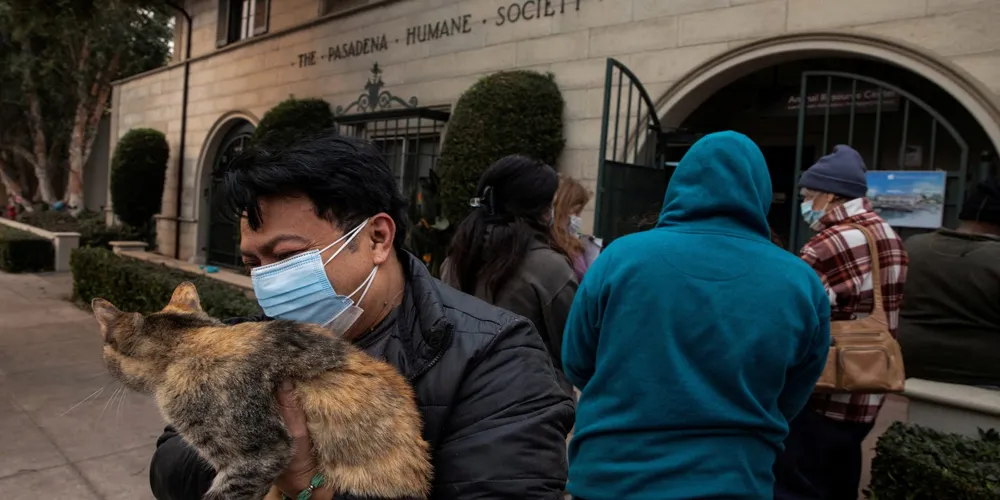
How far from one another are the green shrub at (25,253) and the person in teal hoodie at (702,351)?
15506 millimetres

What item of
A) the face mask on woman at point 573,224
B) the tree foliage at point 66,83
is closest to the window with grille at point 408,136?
the face mask on woman at point 573,224

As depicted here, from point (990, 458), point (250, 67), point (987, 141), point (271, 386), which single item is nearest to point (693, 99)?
point (987, 141)

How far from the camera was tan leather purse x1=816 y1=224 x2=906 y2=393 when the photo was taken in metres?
2.69

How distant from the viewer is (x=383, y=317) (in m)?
1.54

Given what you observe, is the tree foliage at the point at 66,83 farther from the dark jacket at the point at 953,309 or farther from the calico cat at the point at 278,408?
the calico cat at the point at 278,408

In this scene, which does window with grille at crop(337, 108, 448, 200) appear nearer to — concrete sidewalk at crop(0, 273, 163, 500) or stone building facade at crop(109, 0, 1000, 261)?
stone building facade at crop(109, 0, 1000, 261)

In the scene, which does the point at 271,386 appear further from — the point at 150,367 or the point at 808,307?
the point at 808,307

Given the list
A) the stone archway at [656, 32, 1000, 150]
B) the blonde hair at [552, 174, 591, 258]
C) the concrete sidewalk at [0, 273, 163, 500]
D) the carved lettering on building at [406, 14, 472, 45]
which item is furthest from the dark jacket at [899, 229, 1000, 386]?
the carved lettering on building at [406, 14, 472, 45]

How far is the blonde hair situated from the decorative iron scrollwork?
5.84m

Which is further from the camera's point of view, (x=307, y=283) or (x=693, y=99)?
(x=693, y=99)

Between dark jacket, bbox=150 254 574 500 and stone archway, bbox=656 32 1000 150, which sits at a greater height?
stone archway, bbox=656 32 1000 150

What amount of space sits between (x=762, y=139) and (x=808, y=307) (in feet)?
21.7

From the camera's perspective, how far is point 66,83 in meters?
24.0

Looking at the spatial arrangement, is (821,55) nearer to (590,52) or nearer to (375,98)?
(590,52)
